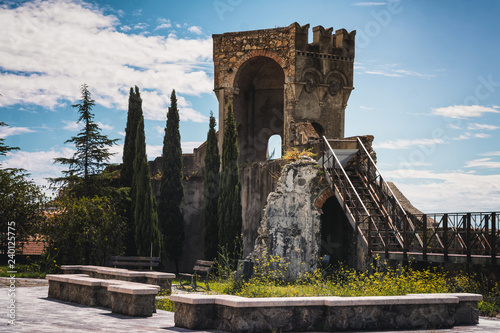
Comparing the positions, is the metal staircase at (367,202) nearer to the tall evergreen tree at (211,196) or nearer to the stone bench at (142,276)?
the stone bench at (142,276)

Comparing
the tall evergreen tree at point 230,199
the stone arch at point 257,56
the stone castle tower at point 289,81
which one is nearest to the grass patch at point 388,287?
the tall evergreen tree at point 230,199

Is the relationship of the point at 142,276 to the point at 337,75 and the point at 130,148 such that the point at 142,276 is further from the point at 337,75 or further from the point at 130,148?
the point at 337,75

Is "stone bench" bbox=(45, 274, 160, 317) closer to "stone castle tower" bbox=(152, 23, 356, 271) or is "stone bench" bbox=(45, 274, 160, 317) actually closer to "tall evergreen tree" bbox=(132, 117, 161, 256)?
"tall evergreen tree" bbox=(132, 117, 161, 256)

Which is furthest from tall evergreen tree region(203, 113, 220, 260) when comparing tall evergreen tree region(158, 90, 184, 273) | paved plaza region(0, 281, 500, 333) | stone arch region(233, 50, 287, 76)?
paved plaza region(0, 281, 500, 333)

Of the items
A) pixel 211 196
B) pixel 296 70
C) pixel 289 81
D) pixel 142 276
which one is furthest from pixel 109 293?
pixel 296 70

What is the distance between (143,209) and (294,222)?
25.2 ft

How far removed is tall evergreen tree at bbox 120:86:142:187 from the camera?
27781 mm

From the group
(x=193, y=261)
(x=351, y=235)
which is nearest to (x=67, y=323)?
(x=351, y=235)

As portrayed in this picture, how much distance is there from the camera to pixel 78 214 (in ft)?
77.8

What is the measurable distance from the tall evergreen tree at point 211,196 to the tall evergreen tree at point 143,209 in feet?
6.91

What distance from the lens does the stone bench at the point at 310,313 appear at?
932cm

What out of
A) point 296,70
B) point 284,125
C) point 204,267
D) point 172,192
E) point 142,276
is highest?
point 296,70

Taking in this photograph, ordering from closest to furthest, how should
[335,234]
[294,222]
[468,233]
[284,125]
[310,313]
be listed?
1. [310,313]
2. [468,233]
3. [294,222]
4. [335,234]
5. [284,125]

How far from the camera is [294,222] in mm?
21047
